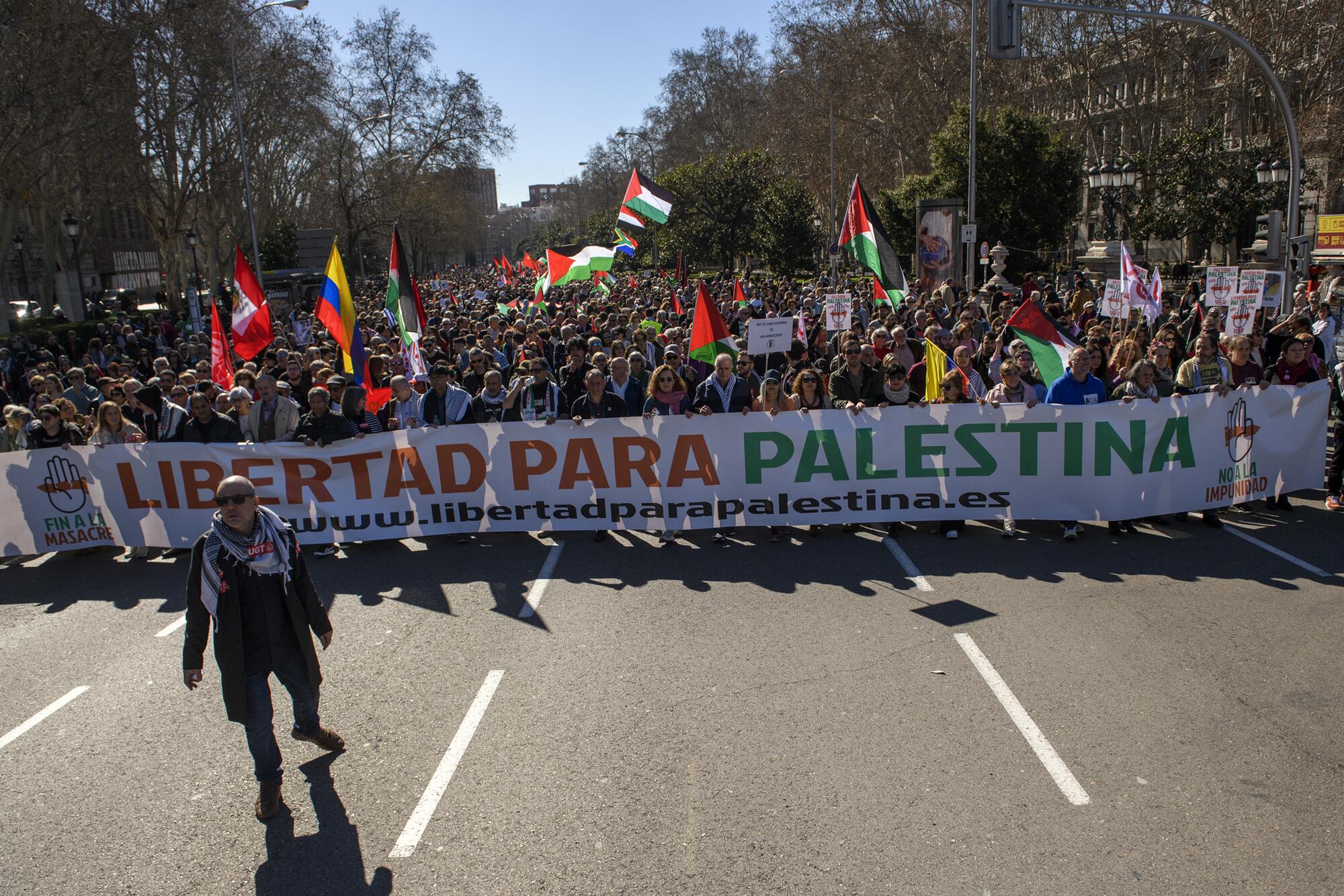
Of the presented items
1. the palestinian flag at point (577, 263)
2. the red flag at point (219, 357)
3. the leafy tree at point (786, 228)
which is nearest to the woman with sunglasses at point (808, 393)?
the red flag at point (219, 357)

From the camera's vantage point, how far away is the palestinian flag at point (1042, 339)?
9641 mm

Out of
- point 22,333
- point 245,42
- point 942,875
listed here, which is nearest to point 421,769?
point 942,875

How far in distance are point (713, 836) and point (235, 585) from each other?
254 cm

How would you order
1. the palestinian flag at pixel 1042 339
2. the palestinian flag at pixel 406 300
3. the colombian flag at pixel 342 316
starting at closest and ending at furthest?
the palestinian flag at pixel 1042 339
the colombian flag at pixel 342 316
the palestinian flag at pixel 406 300

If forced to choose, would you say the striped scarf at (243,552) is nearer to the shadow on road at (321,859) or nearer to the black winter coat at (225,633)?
the black winter coat at (225,633)

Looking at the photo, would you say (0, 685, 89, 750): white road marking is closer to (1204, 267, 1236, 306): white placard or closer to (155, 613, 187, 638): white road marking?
(155, 613, 187, 638): white road marking

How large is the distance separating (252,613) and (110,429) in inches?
220

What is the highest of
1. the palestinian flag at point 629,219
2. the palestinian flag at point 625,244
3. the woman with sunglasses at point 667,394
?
the palestinian flag at point 629,219

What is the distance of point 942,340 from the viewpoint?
42.0 ft

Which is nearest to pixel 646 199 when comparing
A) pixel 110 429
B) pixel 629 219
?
pixel 629 219

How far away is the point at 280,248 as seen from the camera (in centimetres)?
6134

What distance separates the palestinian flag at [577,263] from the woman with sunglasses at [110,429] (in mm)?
12816

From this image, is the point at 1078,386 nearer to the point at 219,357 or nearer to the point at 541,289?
the point at 219,357

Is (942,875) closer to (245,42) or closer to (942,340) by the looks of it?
(942,340)
